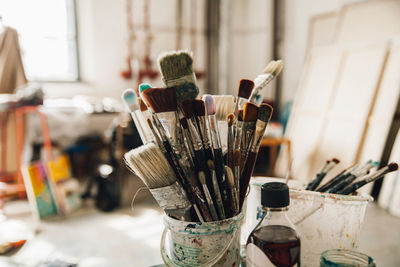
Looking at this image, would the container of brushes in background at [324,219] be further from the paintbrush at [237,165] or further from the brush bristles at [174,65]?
the brush bristles at [174,65]

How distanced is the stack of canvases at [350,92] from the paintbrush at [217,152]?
8.19ft

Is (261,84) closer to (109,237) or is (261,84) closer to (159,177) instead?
(159,177)

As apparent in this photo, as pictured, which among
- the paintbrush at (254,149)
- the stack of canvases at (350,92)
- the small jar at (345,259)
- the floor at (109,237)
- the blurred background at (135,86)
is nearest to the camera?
the small jar at (345,259)

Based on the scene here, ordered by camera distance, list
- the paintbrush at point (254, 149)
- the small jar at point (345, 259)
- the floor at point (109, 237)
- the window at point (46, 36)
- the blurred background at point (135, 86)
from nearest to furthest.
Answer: the small jar at point (345, 259) → the paintbrush at point (254, 149) → the floor at point (109, 237) → the blurred background at point (135, 86) → the window at point (46, 36)

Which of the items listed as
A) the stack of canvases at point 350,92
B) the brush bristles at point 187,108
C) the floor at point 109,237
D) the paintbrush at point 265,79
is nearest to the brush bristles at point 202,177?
the brush bristles at point 187,108

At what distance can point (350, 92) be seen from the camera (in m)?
3.05

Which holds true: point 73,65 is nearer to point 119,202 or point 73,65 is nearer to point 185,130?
point 119,202

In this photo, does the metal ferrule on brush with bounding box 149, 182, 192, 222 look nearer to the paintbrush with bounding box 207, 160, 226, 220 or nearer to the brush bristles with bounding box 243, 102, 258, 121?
the paintbrush with bounding box 207, 160, 226, 220

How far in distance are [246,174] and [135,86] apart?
3835 mm

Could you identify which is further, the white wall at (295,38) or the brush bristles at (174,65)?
the white wall at (295,38)

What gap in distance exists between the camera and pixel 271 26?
4.49m

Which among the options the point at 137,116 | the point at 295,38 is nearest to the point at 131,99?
the point at 137,116

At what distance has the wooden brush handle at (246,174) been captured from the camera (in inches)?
25.3

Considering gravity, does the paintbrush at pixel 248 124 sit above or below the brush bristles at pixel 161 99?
below
